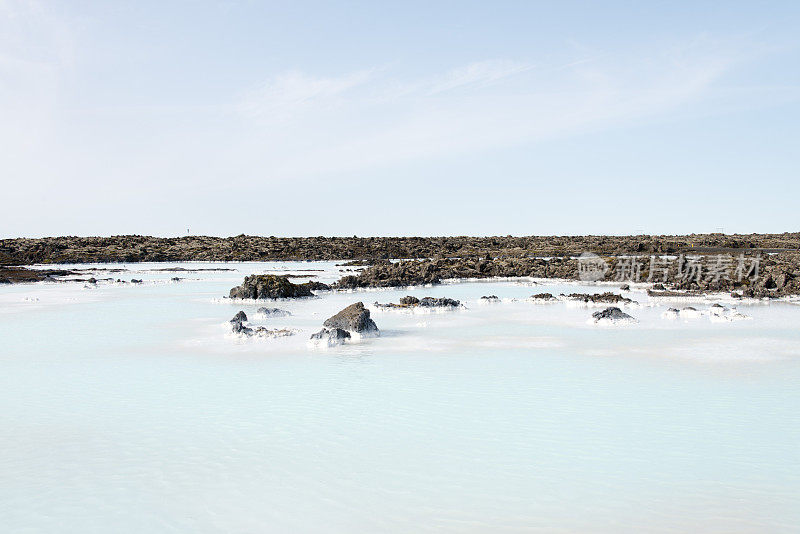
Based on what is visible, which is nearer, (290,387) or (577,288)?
(290,387)

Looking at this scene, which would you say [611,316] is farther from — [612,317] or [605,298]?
[605,298]

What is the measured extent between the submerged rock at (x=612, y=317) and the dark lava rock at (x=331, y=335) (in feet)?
20.5

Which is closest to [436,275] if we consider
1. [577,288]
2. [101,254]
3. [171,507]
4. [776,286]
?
[577,288]

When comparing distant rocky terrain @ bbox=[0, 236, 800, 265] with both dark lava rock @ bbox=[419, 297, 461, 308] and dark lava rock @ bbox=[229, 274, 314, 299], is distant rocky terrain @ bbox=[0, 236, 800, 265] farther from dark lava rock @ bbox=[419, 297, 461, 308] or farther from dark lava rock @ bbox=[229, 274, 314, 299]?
dark lava rock @ bbox=[419, 297, 461, 308]

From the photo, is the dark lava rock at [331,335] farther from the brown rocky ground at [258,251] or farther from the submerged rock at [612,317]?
the brown rocky ground at [258,251]

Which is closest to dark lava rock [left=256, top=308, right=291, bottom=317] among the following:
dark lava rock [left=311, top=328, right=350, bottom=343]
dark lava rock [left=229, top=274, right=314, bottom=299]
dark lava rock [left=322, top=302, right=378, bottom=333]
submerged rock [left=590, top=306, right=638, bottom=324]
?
dark lava rock [left=322, top=302, right=378, bottom=333]

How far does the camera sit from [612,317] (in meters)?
14.6

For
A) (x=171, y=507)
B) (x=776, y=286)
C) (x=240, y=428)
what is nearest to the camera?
(x=171, y=507)

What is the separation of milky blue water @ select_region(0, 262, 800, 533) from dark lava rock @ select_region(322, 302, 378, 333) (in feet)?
2.82

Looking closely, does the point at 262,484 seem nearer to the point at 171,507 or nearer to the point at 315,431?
the point at 171,507

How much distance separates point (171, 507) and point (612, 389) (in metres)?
5.75

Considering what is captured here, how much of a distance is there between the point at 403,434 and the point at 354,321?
6396 mm

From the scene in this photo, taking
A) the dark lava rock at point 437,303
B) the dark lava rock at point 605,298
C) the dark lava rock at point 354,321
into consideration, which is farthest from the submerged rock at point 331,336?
the dark lava rock at point 605,298

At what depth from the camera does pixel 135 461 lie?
19.1ft
